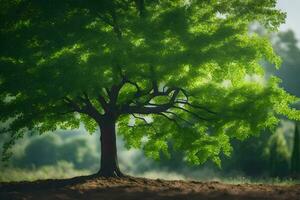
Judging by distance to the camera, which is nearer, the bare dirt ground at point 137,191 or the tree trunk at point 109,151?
the bare dirt ground at point 137,191

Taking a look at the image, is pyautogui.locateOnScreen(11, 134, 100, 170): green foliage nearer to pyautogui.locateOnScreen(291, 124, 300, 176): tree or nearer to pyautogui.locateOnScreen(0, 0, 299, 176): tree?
pyautogui.locateOnScreen(291, 124, 300, 176): tree

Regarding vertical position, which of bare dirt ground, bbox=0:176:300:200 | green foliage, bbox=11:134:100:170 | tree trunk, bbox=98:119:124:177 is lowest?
bare dirt ground, bbox=0:176:300:200

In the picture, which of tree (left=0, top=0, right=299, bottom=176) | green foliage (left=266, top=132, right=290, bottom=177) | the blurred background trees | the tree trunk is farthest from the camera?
the blurred background trees

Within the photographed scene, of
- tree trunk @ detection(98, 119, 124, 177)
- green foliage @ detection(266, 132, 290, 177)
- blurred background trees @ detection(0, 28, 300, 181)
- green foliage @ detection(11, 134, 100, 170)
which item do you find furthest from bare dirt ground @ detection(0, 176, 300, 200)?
green foliage @ detection(11, 134, 100, 170)

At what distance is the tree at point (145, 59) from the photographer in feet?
51.6

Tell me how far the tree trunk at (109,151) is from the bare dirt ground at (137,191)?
132cm

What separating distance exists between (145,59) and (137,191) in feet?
14.1

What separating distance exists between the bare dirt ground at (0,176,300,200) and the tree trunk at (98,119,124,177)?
1324 millimetres

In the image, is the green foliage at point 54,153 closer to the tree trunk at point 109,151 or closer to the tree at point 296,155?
the tree at point 296,155

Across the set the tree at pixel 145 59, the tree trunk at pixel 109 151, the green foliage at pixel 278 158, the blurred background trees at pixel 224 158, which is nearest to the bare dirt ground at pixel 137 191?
the tree trunk at pixel 109 151

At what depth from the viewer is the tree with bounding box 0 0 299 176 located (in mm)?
15719

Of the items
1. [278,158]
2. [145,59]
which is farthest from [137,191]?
[278,158]

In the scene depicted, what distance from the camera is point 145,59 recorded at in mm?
15586

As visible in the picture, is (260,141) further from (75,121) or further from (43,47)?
(43,47)
